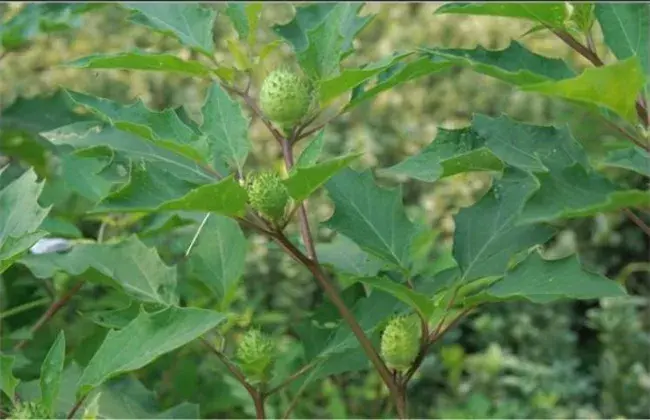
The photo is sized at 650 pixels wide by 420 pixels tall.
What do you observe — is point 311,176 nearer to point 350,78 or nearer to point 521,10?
point 350,78

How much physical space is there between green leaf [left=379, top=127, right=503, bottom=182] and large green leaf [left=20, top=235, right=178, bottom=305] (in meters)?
0.30

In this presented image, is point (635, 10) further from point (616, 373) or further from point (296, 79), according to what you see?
point (616, 373)

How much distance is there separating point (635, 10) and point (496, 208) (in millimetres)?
233

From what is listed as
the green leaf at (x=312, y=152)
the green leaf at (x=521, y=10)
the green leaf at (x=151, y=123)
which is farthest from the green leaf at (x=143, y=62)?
the green leaf at (x=521, y=10)

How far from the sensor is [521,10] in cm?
84

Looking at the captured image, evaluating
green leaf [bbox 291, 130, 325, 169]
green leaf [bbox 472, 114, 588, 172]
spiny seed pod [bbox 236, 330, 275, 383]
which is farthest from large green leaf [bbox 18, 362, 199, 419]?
green leaf [bbox 472, 114, 588, 172]

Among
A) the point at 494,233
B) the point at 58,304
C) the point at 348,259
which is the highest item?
the point at 494,233

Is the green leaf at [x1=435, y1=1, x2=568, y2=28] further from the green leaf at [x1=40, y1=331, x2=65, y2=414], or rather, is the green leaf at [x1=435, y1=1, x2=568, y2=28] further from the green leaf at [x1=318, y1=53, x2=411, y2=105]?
the green leaf at [x1=40, y1=331, x2=65, y2=414]

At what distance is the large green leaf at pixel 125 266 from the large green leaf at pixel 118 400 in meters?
0.11

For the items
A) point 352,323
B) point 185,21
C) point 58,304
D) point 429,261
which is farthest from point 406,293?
point 429,261

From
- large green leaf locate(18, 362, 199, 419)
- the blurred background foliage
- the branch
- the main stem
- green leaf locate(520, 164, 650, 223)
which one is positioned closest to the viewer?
green leaf locate(520, 164, 650, 223)

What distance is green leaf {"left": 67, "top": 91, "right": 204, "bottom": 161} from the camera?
0.86 m

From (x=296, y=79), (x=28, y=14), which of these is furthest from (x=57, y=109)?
(x=296, y=79)

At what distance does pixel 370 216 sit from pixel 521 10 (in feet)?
0.90
